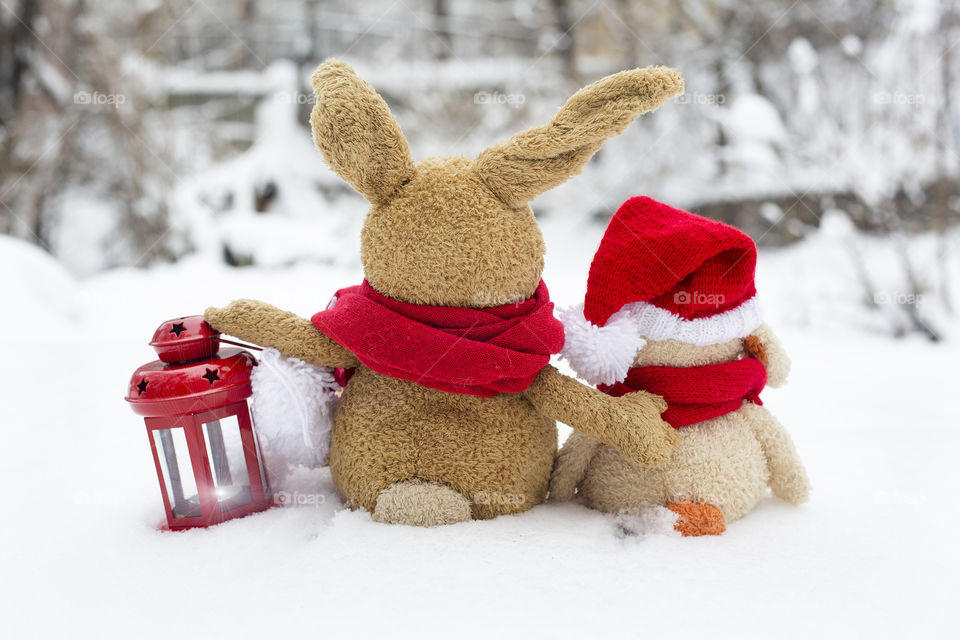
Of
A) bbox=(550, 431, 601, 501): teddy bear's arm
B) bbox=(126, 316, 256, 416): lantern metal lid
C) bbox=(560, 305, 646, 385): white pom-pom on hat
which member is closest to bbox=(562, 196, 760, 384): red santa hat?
bbox=(560, 305, 646, 385): white pom-pom on hat

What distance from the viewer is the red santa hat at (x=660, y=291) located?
106cm

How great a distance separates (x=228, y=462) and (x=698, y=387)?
0.77m

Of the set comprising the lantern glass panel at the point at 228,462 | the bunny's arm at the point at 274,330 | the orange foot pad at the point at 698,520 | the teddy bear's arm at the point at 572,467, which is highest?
the bunny's arm at the point at 274,330

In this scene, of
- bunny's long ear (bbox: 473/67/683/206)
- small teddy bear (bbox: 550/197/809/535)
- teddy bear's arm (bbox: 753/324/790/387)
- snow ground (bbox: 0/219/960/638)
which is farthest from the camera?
teddy bear's arm (bbox: 753/324/790/387)

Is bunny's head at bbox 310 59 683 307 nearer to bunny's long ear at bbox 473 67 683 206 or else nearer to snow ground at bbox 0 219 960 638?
bunny's long ear at bbox 473 67 683 206

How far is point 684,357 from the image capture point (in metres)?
1.11

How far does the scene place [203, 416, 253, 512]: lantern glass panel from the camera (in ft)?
3.58

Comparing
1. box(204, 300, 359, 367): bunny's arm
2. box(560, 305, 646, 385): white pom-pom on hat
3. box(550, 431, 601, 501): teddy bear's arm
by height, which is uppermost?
box(204, 300, 359, 367): bunny's arm

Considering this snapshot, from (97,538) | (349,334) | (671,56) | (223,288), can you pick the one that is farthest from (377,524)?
(671,56)

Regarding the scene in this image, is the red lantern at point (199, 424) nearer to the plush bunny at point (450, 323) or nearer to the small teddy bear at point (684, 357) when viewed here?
the plush bunny at point (450, 323)

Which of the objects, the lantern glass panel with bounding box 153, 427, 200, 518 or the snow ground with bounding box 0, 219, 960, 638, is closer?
the snow ground with bounding box 0, 219, 960, 638

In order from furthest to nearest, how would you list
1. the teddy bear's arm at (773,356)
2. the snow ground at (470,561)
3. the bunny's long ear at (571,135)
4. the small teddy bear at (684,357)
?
the teddy bear's arm at (773,356), the small teddy bear at (684,357), the bunny's long ear at (571,135), the snow ground at (470,561)

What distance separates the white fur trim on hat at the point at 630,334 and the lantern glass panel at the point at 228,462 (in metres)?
0.56

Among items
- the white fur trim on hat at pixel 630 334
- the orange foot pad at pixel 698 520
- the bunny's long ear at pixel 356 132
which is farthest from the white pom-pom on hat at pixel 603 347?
the bunny's long ear at pixel 356 132
